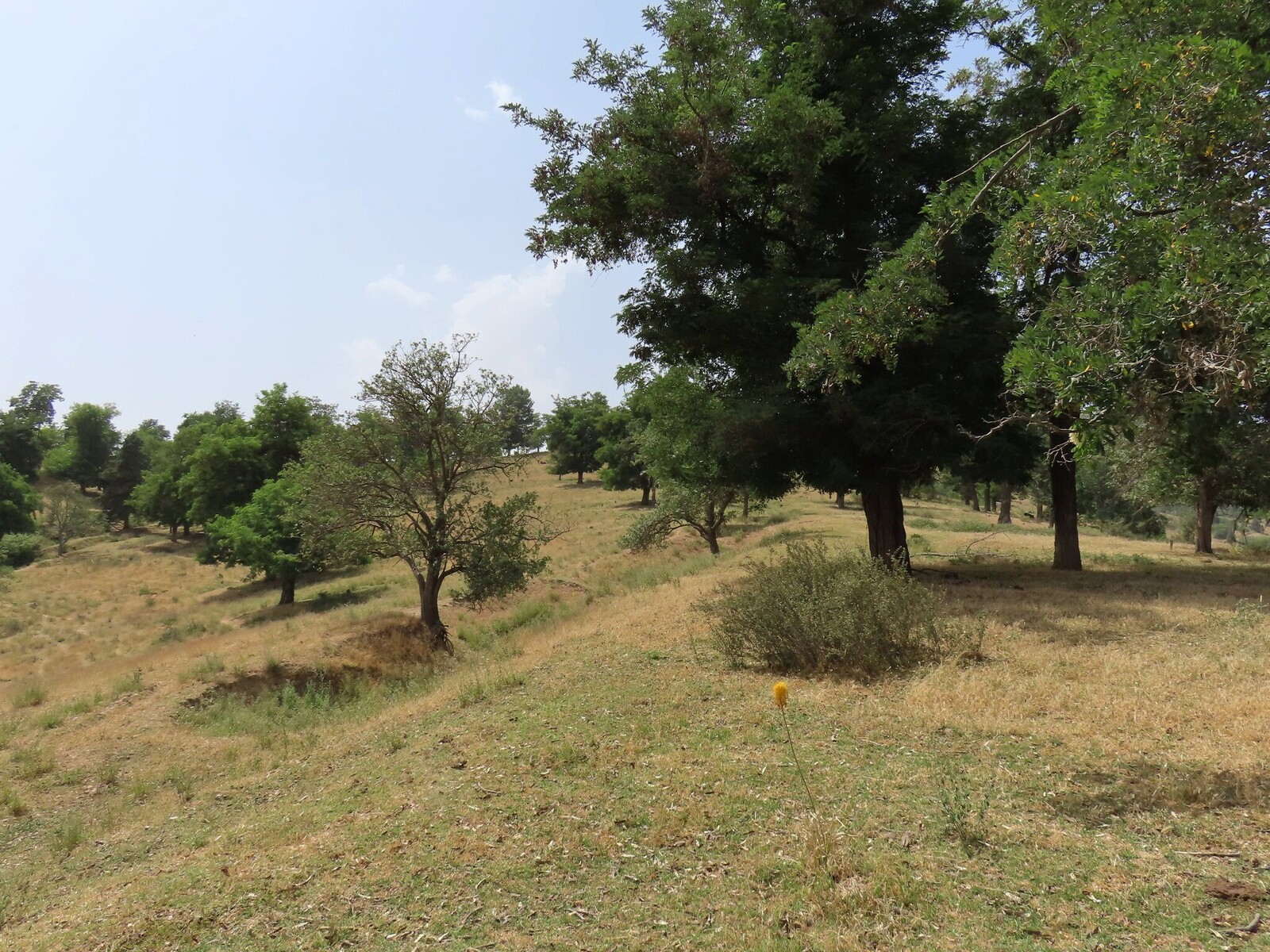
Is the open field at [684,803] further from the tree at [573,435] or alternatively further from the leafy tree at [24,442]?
the leafy tree at [24,442]

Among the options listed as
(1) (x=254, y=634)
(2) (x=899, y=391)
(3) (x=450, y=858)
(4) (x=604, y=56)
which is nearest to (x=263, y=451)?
(1) (x=254, y=634)

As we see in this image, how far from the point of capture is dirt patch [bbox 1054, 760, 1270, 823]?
493cm

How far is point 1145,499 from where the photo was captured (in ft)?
95.9

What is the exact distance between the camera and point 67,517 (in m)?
52.8

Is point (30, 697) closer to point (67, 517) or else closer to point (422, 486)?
point (422, 486)

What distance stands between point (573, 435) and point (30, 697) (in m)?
54.7

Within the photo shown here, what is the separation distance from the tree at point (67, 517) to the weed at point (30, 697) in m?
40.0

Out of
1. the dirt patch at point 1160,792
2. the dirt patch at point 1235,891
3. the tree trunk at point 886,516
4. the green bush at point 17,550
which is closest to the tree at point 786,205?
the tree trunk at point 886,516

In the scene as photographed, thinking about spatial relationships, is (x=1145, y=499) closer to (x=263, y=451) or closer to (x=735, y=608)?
(x=735, y=608)

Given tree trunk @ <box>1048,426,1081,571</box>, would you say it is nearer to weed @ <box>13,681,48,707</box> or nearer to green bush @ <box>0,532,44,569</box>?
weed @ <box>13,681,48,707</box>

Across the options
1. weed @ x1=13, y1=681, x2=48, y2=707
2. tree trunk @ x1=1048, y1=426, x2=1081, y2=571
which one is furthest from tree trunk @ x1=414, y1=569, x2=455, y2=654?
tree trunk @ x1=1048, y1=426, x2=1081, y2=571

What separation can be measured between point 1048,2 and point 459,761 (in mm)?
8990

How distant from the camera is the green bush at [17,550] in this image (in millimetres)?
44781

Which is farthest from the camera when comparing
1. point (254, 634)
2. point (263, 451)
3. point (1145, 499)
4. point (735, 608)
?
point (263, 451)
